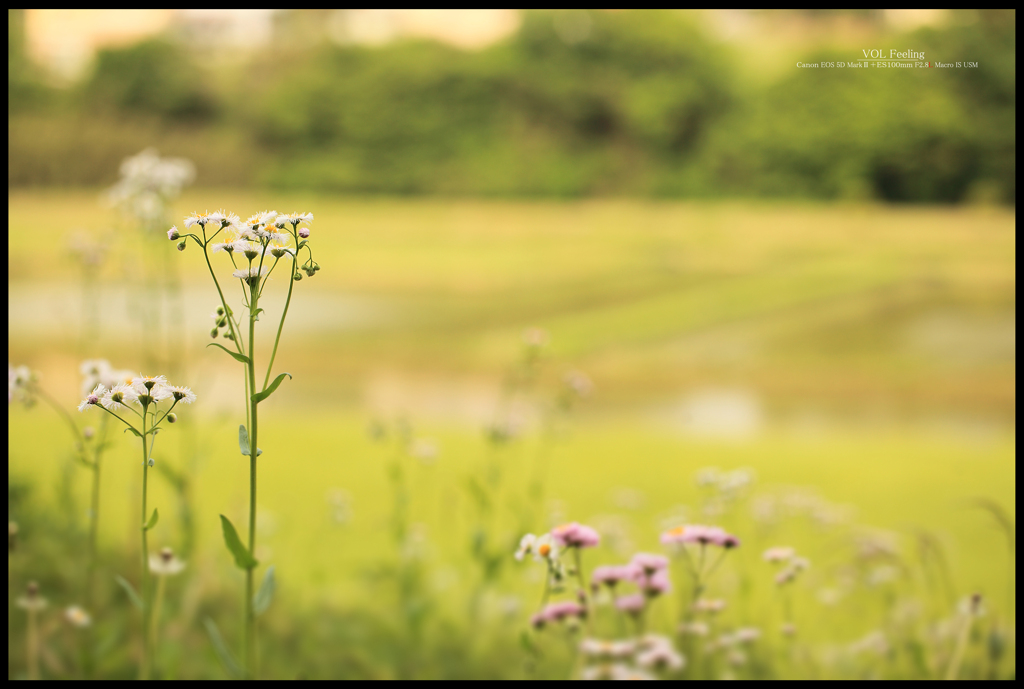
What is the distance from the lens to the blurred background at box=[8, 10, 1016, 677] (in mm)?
1271

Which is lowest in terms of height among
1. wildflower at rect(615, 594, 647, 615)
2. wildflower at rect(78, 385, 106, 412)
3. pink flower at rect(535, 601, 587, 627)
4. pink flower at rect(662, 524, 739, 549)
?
pink flower at rect(535, 601, 587, 627)

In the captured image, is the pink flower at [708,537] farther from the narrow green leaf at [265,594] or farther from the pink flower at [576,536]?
the narrow green leaf at [265,594]

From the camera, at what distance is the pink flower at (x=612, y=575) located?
611 millimetres

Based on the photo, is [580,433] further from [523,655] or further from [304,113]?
[304,113]

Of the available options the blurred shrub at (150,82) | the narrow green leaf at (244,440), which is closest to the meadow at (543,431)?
the narrow green leaf at (244,440)

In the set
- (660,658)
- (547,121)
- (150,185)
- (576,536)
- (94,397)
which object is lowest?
(660,658)

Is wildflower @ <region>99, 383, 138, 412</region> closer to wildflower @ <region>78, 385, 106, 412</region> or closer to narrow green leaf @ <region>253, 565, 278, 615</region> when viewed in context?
wildflower @ <region>78, 385, 106, 412</region>

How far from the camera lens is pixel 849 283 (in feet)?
11.9

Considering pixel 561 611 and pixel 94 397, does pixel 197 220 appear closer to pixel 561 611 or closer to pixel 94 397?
pixel 94 397

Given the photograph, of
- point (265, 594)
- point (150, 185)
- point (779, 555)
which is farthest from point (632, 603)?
point (150, 185)

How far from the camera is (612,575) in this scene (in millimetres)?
623

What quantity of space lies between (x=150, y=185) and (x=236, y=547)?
0.72 m

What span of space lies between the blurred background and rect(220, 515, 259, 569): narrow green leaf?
0.42 metres

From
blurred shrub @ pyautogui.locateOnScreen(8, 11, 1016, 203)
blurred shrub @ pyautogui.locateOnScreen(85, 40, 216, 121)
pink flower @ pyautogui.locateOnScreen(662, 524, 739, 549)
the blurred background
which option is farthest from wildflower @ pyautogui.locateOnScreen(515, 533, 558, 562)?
blurred shrub @ pyautogui.locateOnScreen(85, 40, 216, 121)
